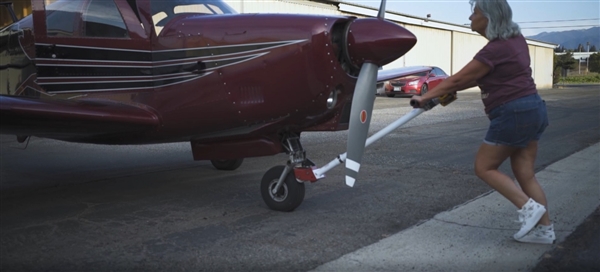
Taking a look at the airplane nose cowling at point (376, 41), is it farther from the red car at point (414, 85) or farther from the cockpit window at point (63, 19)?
the red car at point (414, 85)

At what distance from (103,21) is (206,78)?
1228 mm

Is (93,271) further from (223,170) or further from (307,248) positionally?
(223,170)

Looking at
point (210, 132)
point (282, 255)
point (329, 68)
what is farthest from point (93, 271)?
point (329, 68)

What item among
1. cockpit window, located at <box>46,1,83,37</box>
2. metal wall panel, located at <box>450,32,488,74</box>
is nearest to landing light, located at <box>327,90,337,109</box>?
cockpit window, located at <box>46,1,83,37</box>

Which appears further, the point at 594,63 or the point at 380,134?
the point at 594,63

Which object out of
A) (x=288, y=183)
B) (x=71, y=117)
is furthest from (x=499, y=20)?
(x=71, y=117)

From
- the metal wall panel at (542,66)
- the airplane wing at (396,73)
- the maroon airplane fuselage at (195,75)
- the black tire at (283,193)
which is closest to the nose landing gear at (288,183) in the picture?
the black tire at (283,193)

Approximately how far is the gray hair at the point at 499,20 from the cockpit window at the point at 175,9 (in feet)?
8.33

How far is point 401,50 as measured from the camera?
13.8 feet

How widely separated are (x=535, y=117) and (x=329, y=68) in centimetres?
151

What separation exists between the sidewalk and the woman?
0.30 meters

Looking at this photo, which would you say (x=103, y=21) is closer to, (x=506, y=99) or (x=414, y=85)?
(x=506, y=99)

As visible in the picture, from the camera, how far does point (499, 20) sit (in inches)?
148

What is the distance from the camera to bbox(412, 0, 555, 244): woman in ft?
12.2
